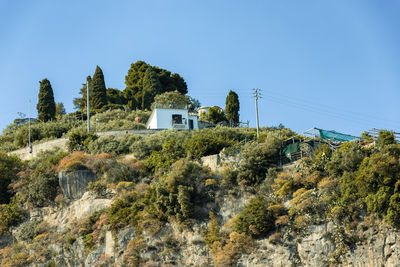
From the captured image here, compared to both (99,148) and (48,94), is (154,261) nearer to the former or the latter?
(99,148)

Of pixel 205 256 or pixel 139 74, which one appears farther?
pixel 139 74

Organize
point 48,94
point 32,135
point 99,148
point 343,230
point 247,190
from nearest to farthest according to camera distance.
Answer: point 343,230 < point 247,190 < point 99,148 < point 32,135 < point 48,94

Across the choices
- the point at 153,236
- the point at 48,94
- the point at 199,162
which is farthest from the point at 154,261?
the point at 48,94

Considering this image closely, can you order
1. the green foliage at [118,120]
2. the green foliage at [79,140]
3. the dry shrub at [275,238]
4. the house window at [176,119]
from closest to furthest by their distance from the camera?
the dry shrub at [275,238], the green foliage at [79,140], the house window at [176,119], the green foliage at [118,120]

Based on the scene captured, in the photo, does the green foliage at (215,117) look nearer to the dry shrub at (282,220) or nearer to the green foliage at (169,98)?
the green foliage at (169,98)

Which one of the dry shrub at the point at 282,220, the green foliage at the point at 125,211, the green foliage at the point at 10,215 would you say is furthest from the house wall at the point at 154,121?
the dry shrub at the point at 282,220

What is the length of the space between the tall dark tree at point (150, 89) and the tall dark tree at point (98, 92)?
5440mm

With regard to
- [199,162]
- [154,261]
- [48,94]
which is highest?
[48,94]

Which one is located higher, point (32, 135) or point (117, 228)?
point (32, 135)

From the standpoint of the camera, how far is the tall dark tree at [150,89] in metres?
77.6

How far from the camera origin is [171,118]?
58688mm

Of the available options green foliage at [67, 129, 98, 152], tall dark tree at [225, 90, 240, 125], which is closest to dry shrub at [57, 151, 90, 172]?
green foliage at [67, 129, 98, 152]

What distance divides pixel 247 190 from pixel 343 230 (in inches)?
320

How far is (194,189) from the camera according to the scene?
40.7 m
